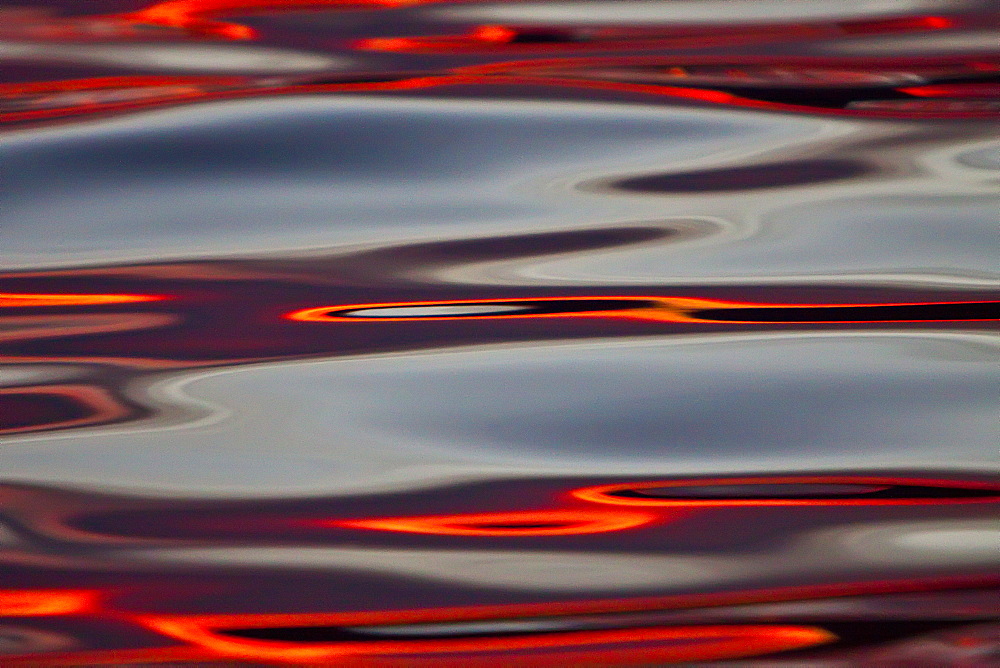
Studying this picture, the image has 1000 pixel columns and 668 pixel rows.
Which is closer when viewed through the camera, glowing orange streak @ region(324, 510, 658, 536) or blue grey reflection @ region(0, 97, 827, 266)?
glowing orange streak @ region(324, 510, 658, 536)

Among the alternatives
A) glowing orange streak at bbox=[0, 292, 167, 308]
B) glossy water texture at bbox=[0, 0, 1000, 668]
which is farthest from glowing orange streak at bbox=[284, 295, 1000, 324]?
glowing orange streak at bbox=[0, 292, 167, 308]

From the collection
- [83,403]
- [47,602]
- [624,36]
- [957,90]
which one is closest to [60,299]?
[83,403]

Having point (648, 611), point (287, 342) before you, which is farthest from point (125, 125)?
point (648, 611)

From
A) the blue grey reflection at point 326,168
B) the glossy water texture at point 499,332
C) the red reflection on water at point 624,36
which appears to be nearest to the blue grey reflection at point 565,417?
the glossy water texture at point 499,332

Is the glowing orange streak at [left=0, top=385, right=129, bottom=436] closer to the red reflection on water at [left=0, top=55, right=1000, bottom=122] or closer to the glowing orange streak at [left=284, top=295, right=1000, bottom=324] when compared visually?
the glowing orange streak at [left=284, top=295, right=1000, bottom=324]

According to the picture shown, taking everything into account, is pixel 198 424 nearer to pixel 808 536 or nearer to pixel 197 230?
pixel 197 230

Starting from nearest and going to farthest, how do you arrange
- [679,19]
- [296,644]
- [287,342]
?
[296,644], [287,342], [679,19]

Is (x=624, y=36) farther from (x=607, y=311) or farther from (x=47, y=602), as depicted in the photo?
(x=47, y=602)
